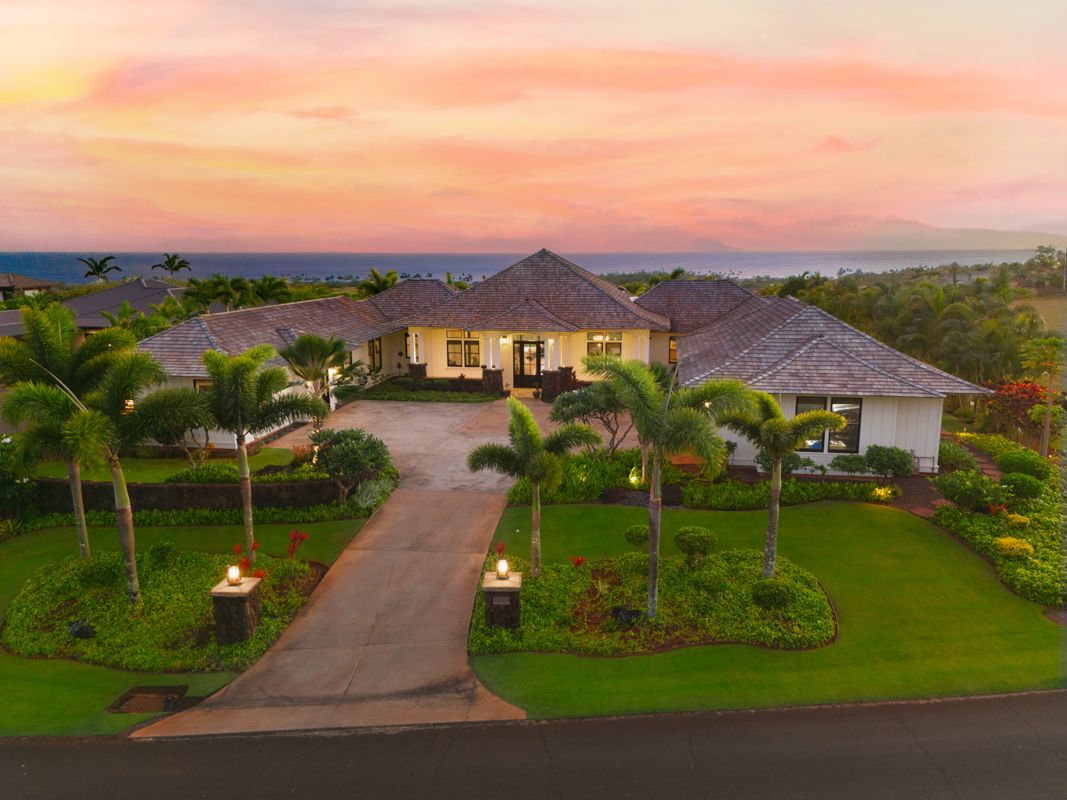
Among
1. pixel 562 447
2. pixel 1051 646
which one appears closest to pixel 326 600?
pixel 562 447

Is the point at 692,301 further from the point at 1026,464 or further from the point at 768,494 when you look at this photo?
the point at 768,494

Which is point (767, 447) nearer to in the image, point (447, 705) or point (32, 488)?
point (447, 705)

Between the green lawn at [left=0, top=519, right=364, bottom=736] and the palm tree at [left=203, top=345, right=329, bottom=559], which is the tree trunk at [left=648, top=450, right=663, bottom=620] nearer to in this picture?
the green lawn at [left=0, top=519, right=364, bottom=736]

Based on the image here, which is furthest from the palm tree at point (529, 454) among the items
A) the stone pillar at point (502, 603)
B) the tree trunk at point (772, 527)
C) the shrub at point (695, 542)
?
the tree trunk at point (772, 527)

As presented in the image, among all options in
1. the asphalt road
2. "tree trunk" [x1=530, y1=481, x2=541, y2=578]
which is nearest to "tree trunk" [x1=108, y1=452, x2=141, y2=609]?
the asphalt road

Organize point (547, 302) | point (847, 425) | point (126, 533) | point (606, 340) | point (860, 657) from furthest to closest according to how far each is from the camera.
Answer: point (547, 302) → point (606, 340) → point (847, 425) → point (126, 533) → point (860, 657)

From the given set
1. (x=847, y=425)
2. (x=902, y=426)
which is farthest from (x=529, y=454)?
(x=902, y=426)

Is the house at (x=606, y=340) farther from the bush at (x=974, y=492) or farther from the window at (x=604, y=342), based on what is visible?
the bush at (x=974, y=492)
